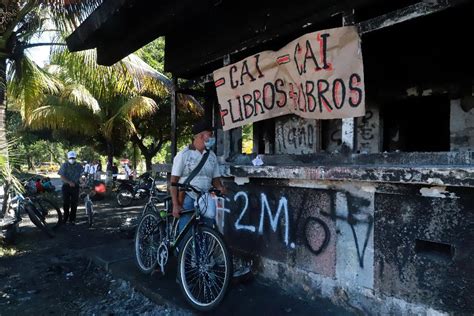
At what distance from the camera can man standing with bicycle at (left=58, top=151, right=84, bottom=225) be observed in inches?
370

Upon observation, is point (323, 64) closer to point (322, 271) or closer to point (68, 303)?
point (322, 271)

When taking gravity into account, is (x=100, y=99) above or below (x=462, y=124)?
above

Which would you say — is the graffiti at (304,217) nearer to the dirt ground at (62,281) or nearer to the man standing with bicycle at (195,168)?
the man standing with bicycle at (195,168)

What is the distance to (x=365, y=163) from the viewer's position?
137 inches

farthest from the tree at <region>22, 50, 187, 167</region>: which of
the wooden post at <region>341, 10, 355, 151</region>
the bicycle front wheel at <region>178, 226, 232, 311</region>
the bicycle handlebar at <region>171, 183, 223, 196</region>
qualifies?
the wooden post at <region>341, 10, 355, 151</region>

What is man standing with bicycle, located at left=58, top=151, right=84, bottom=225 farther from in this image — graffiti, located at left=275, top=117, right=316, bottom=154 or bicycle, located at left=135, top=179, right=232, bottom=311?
bicycle, located at left=135, top=179, right=232, bottom=311

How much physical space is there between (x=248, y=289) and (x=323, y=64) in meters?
2.66

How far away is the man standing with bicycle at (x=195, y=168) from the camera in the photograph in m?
4.27

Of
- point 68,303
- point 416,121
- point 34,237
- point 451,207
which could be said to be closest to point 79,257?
point 68,303

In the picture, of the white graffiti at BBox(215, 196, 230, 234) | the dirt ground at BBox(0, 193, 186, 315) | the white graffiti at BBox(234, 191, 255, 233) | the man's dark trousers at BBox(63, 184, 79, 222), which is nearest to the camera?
the dirt ground at BBox(0, 193, 186, 315)

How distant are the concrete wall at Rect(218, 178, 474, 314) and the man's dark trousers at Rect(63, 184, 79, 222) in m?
6.54

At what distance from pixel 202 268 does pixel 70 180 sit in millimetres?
6675

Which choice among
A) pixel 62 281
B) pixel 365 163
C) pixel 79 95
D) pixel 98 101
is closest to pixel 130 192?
pixel 79 95

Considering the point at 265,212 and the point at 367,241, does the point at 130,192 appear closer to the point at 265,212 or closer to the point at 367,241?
the point at 265,212
